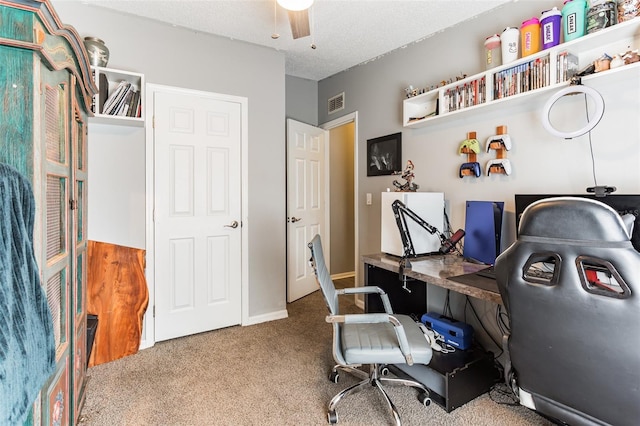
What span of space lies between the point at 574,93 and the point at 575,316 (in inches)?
53.2

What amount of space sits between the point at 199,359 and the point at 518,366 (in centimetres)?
210

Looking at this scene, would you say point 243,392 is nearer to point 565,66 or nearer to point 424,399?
point 424,399

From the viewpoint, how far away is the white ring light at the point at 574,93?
168cm

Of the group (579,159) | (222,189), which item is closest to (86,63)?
(222,189)

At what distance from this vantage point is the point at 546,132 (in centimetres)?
202

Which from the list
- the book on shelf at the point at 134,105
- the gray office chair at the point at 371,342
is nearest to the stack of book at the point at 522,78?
the gray office chair at the point at 371,342

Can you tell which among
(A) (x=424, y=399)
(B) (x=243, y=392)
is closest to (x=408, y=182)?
(A) (x=424, y=399)

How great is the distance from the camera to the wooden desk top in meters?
1.60

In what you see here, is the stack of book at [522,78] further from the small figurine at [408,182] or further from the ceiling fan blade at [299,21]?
the ceiling fan blade at [299,21]

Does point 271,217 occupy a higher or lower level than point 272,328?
higher

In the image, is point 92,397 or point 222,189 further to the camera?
point 222,189

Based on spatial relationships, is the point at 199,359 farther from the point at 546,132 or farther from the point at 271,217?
the point at 546,132

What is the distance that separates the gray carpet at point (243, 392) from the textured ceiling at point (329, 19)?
102 inches

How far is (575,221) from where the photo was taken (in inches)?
41.4
